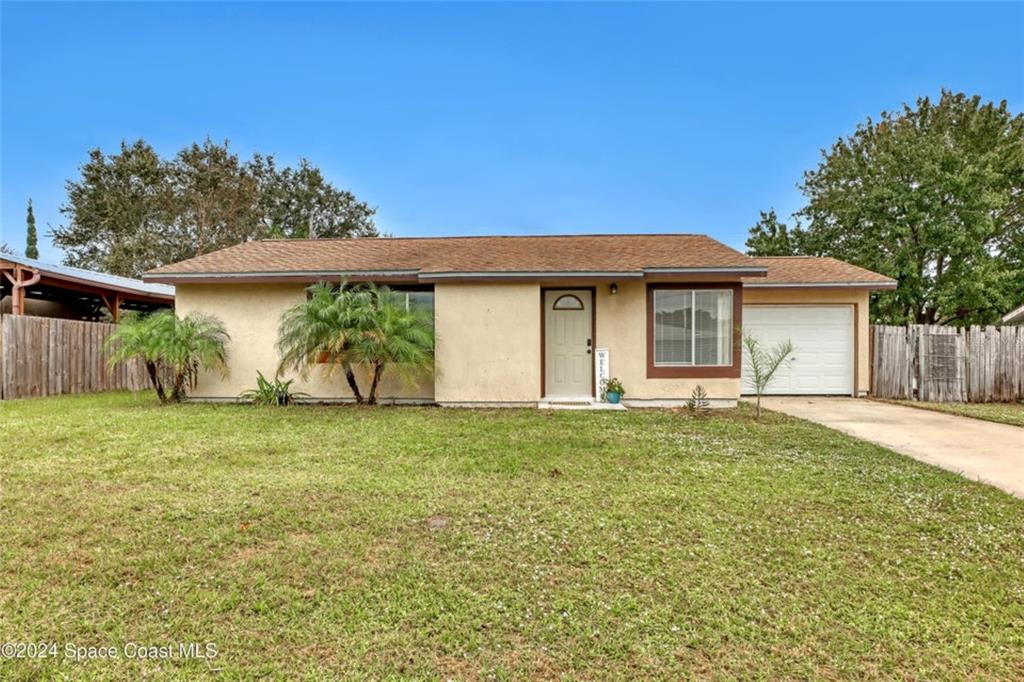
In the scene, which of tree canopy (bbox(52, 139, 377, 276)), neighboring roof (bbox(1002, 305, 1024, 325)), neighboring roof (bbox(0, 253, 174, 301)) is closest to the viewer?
neighboring roof (bbox(0, 253, 174, 301))

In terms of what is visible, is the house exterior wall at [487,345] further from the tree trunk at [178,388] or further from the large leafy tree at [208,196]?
the large leafy tree at [208,196]

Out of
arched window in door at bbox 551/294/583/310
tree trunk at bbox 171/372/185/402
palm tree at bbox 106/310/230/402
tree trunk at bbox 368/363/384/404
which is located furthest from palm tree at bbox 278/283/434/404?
arched window in door at bbox 551/294/583/310

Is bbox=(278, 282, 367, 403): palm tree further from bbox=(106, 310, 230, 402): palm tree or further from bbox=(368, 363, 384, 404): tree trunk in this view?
bbox=(106, 310, 230, 402): palm tree

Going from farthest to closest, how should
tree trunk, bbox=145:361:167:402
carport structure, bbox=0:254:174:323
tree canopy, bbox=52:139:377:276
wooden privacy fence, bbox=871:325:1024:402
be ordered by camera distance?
tree canopy, bbox=52:139:377:276 < carport structure, bbox=0:254:174:323 < wooden privacy fence, bbox=871:325:1024:402 < tree trunk, bbox=145:361:167:402

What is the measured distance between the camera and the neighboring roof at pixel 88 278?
12.9 metres

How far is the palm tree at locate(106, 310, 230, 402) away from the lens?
29.5 ft

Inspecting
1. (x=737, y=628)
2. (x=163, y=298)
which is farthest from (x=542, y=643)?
(x=163, y=298)

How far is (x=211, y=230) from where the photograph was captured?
1025 inches

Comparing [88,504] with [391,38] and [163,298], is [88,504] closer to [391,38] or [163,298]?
[391,38]

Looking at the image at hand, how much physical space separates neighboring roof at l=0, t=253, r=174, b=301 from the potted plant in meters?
11.3

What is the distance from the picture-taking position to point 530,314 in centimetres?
948

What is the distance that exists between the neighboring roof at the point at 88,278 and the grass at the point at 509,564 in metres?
10.5

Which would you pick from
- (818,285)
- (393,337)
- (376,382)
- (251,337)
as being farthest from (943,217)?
(251,337)

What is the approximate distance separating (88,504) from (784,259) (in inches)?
578
